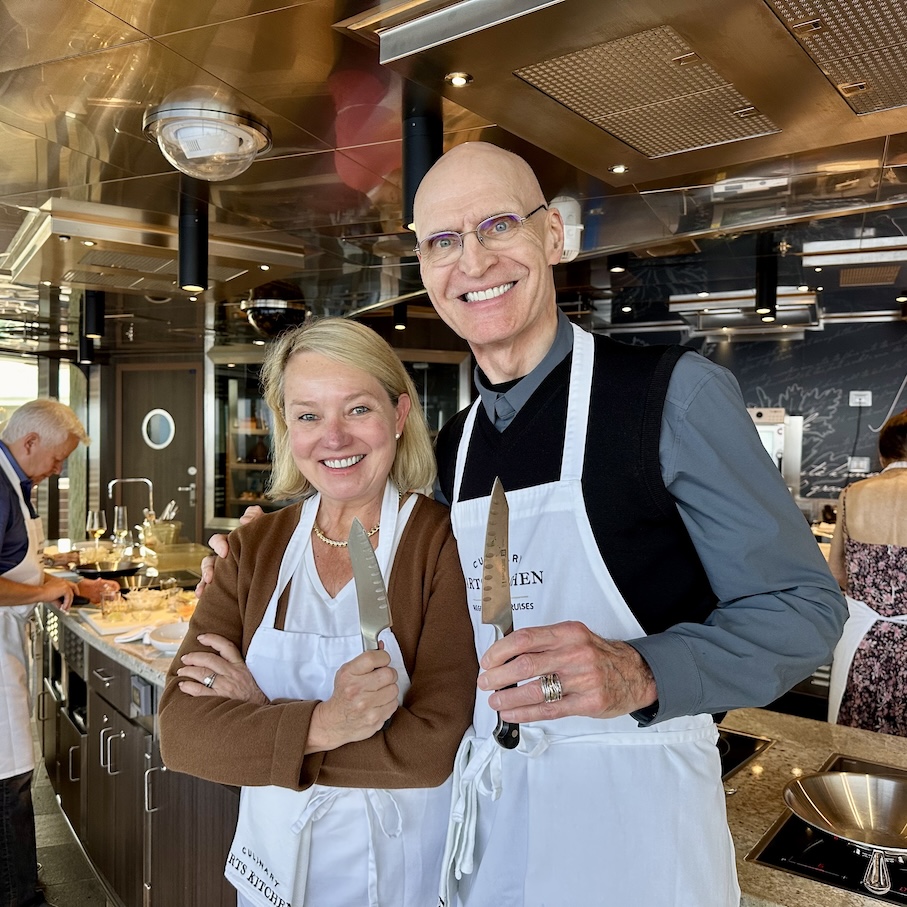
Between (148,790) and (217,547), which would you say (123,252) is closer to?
(148,790)

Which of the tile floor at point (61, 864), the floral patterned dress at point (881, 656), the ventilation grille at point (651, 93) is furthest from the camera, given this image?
the floral patterned dress at point (881, 656)

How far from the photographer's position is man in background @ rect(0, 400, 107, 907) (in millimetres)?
2979

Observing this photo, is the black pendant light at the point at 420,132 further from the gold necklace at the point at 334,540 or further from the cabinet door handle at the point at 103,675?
the cabinet door handle at the point at 103,675

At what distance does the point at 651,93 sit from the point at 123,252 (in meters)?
3.03

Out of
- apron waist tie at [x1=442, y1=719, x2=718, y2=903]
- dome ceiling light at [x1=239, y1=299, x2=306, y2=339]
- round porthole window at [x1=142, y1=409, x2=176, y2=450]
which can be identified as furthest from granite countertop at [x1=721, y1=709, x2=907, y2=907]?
round porthole window at [x1=142, y1=409, x2=176, y2=450]

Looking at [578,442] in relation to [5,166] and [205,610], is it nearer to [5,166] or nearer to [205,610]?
[205,610]

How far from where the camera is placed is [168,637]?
8.83 ft

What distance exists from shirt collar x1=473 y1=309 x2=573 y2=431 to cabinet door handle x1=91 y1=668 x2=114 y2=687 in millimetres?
2235

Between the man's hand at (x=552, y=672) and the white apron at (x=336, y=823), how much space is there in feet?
1.69

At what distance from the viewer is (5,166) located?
11.2 feet

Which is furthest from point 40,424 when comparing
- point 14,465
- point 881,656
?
point 881,656

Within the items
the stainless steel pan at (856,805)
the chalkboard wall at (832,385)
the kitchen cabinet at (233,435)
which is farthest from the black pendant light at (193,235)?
the kitchen cabinet at (233,435)

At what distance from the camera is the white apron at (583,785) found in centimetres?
114

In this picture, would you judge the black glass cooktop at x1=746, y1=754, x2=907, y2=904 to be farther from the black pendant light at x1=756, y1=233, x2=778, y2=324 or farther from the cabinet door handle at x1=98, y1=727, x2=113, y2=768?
the black pendant light at x1=756, y1=233, x2=778, y2=324
